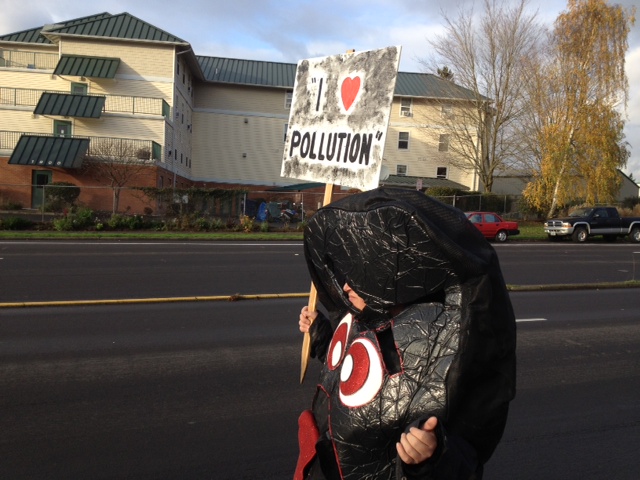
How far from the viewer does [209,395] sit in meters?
5.29

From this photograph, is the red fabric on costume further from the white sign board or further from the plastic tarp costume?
the white sign board

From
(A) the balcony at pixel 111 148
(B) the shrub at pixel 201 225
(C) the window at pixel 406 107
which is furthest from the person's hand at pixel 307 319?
(C) the window at pixel 406 107

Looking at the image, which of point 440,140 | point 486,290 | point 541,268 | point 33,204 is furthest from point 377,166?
point 440,140

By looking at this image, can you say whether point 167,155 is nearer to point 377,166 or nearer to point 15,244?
point 15,244

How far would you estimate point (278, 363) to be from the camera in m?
6.30

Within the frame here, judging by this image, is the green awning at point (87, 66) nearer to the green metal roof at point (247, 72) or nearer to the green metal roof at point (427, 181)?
the green metal roof at point (247, 72)

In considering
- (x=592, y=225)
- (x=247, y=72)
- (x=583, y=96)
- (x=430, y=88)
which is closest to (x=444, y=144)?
(x=430, y=88)

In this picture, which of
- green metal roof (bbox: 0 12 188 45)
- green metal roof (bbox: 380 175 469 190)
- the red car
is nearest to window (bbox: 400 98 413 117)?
green metal roof (bbox: 380 175 469 190)

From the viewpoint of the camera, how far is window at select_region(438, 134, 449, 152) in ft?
146

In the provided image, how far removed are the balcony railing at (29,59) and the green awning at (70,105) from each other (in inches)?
187

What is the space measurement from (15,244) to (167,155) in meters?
19.9

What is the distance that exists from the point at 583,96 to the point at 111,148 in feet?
91.4

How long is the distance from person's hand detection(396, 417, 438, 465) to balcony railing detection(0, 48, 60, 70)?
4182 centimetres

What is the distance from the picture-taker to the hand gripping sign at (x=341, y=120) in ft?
9.64
